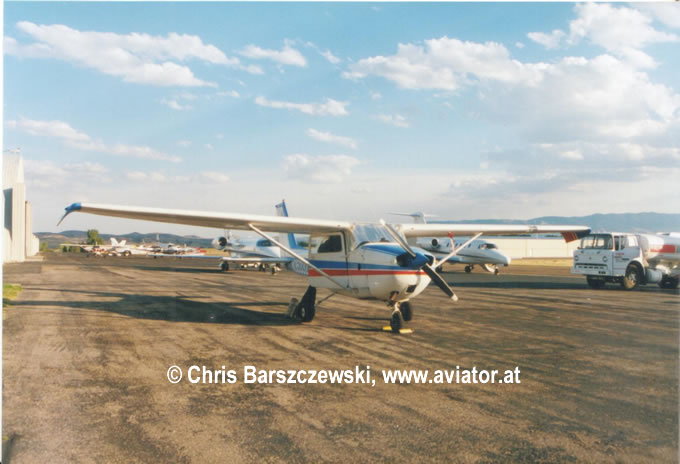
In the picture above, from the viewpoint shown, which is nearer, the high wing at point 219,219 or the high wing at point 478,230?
the high wing at point 219,219

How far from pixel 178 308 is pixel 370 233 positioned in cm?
648

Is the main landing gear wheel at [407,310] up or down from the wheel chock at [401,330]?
up

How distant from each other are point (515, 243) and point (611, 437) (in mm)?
70197

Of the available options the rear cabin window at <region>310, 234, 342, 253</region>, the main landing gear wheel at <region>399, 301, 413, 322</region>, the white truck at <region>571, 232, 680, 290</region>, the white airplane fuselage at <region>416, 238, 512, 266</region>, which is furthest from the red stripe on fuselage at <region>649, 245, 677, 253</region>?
the rear cabin window at <region>310, 234, 342, 253</region>

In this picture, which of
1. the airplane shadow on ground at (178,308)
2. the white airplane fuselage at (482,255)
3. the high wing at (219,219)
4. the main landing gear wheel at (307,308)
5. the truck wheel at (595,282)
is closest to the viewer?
the high wing at (219,219)

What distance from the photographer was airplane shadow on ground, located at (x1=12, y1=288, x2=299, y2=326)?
11.7 metres

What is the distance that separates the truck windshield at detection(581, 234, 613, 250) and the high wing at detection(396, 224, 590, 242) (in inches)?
283

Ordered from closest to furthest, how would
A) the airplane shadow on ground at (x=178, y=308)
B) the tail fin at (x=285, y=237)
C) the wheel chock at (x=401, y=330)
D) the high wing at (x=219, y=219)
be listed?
the high wing at (x=219, y=219)
the wheel chock at (x=401, y=330)
the airplane shadow on ground at (x=178, y=308)
the tail fin at (x=285, y=237)

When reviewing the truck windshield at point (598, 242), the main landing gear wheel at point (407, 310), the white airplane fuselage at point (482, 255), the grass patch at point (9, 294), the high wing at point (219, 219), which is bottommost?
the grass patch at point (9, 294)

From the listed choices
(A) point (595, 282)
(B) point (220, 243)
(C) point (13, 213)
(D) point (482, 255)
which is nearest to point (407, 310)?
(A) point (595, 282)

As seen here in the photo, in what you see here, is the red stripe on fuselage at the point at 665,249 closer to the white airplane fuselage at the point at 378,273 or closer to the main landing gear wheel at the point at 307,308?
the white airplane fuselage at the point at 378,273

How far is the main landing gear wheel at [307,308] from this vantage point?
37.2ft

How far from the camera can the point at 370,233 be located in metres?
10.8

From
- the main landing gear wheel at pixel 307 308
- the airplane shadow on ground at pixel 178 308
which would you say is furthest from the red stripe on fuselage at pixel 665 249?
the main landing gear wheel at pixel 307 308
